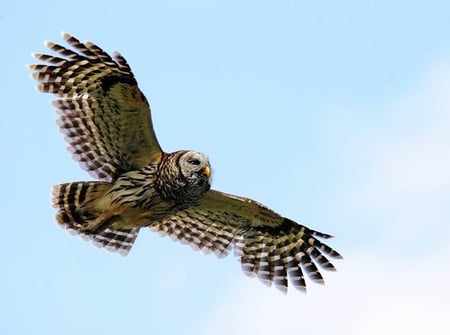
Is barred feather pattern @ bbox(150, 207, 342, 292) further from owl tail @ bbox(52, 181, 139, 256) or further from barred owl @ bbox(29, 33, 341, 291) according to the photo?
owl tail @ bbox(52, 181, 139, 256)

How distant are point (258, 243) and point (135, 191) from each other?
9.44ft

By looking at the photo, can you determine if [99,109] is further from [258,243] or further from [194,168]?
[258,243]

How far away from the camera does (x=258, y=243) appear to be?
20.6 metres

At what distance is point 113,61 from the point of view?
18219 mm

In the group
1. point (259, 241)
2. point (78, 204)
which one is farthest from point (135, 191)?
point (259, 241)

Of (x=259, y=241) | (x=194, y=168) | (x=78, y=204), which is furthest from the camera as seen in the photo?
(x=259, y=241)

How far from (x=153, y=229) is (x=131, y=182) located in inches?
73.5

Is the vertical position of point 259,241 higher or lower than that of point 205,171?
higher

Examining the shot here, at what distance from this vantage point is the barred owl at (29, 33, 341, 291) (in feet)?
60.2

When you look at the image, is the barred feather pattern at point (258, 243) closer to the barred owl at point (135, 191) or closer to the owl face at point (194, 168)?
the barred owl at point (135, 191)

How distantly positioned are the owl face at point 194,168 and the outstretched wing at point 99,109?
779 millimetres

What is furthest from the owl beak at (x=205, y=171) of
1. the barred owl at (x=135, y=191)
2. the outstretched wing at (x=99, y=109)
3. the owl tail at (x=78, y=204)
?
the owl tail at (x=78, y=204)

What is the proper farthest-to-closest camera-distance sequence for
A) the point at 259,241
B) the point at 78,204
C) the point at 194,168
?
the point at 259,241 → the point at 78,204 → the point at 194,168

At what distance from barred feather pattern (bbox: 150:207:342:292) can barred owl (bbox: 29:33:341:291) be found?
18mm
